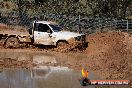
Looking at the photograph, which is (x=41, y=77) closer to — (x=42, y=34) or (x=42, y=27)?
(x=42, y=34)

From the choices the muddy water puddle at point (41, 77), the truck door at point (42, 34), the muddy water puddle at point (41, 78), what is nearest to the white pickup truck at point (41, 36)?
the truck door at point (42, 34)

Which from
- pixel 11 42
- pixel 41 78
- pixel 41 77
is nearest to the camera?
pixel 41 78

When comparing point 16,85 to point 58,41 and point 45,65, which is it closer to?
point 45,65

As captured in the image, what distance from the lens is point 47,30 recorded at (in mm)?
22234

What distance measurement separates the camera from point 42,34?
22188 millimetres

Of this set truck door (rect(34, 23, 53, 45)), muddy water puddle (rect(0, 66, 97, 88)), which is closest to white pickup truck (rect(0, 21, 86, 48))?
truck door (rect(34, 23, 53, 45))

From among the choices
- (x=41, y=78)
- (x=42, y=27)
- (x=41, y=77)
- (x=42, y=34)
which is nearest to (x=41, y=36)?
(x=42, y=34)

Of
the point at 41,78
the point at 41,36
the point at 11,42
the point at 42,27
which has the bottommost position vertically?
the point at 41,78

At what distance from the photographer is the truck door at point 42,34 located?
2216 centimetres

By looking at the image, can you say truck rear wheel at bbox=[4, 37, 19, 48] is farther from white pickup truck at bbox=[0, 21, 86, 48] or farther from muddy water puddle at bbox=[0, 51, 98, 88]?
muddy water puddle at bbox=[0, 51, 98, 88]

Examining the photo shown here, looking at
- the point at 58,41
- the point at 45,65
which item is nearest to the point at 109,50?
the point at 58,41

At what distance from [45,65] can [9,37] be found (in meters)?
5.47

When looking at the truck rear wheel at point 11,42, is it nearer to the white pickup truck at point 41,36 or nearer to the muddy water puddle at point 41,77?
the white pickup truck at point 41,36

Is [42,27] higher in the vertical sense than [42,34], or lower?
higher
